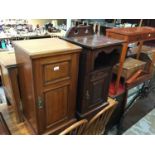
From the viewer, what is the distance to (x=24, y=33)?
3.46 metres

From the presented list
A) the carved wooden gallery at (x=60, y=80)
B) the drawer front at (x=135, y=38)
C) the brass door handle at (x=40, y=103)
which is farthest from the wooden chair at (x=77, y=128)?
the drawer front at (x=135, y=38)

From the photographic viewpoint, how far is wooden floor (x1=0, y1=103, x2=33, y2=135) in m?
1.13

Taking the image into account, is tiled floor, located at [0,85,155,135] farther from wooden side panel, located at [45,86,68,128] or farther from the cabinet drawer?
the cabinet drawer

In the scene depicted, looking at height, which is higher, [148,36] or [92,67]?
[148,36]

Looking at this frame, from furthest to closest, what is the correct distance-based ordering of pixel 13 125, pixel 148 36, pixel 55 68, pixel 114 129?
pixel 114 129
pixel 148 36
pixel 13 125
pixel 55 68

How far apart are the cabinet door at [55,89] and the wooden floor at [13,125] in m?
0.18

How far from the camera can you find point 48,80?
91 centimetres

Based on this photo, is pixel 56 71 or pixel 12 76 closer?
pixel 56 71

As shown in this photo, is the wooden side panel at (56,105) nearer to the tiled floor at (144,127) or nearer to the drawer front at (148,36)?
the drawer front at (148,36)

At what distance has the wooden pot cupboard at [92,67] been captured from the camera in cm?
102

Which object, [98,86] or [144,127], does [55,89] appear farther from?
[144,127]

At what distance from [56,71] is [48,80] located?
0.07 meters

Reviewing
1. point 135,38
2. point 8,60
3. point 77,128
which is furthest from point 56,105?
point 135,38
